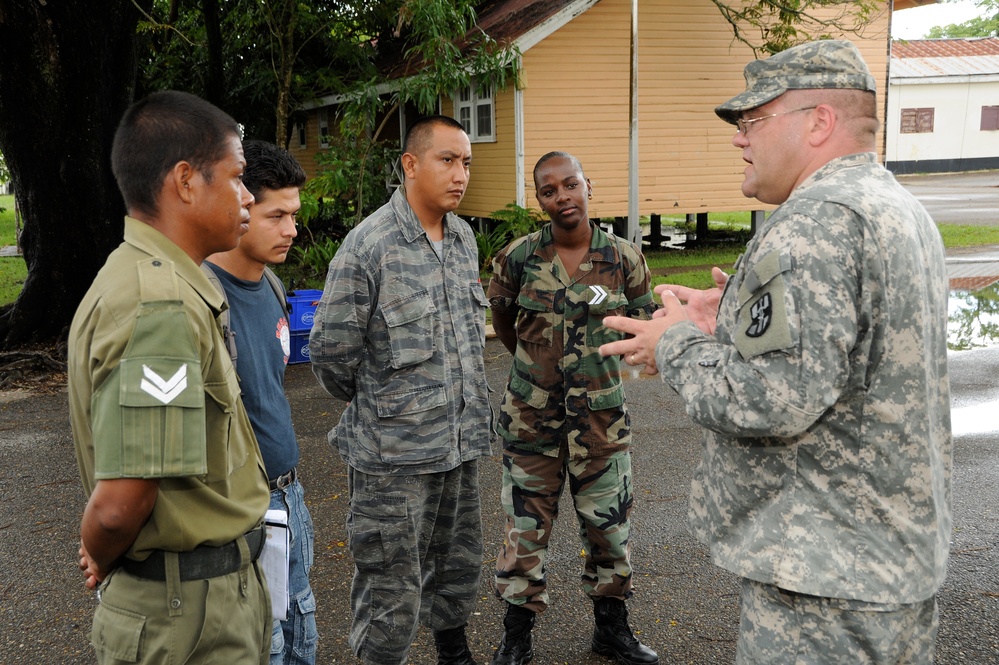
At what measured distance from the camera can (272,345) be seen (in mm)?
2861

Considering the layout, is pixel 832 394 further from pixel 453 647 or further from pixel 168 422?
pixel 453 647

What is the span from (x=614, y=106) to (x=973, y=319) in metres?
7.70

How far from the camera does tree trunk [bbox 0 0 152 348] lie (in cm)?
905

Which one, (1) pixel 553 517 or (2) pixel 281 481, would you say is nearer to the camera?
(2) pixel 281 481

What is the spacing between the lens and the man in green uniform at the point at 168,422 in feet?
5.73

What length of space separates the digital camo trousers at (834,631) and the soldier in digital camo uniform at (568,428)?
57.2 inches

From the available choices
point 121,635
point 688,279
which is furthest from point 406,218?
point 688,279

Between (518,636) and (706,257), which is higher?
(706,257)

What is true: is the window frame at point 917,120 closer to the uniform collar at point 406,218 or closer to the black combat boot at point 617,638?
the black combat boot at point 617,638

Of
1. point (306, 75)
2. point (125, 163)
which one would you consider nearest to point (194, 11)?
point (306, 75)

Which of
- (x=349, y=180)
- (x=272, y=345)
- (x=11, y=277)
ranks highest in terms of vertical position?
(x=349, y=180)

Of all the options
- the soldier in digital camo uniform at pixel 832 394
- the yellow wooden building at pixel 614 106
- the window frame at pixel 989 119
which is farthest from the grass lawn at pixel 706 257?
the window frame at pixel 989 119

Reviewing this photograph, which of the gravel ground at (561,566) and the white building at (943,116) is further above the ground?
the white building at (943,116)

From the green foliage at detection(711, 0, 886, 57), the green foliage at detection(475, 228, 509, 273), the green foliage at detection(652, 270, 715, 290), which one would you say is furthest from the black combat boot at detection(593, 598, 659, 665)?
the green foliage at detection(711, 0, 886, 57)
